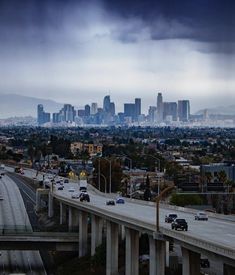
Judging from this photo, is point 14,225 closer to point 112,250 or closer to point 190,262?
point 112,250

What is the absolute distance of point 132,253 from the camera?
190 feet

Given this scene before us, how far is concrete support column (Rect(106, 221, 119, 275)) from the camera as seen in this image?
212 feet

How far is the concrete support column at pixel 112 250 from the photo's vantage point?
6456 centimetres

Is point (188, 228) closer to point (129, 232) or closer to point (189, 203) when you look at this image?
point (129, 232)

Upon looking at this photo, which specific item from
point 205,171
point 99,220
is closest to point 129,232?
point 99,220

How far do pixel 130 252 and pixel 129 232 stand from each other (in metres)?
1.56

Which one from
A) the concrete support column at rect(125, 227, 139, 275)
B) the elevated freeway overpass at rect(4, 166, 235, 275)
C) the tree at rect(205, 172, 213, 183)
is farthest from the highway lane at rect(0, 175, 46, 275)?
the tree at rect(205, 172, 213, 183)

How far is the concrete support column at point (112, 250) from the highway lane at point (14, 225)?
11.0 meters

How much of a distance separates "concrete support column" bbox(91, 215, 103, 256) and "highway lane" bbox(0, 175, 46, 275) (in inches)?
195

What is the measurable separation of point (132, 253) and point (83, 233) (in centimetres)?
2384

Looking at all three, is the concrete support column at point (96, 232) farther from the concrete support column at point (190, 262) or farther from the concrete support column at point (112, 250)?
the concrete support column at point (190, 262)

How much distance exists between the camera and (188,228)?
161ft

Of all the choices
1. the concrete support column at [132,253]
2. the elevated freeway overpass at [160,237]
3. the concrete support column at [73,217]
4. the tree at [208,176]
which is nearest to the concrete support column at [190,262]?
the elevated freeway overpass at [160,237]

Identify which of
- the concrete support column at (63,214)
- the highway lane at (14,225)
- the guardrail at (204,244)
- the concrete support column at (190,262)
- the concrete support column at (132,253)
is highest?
the guardrail at (204,244)
